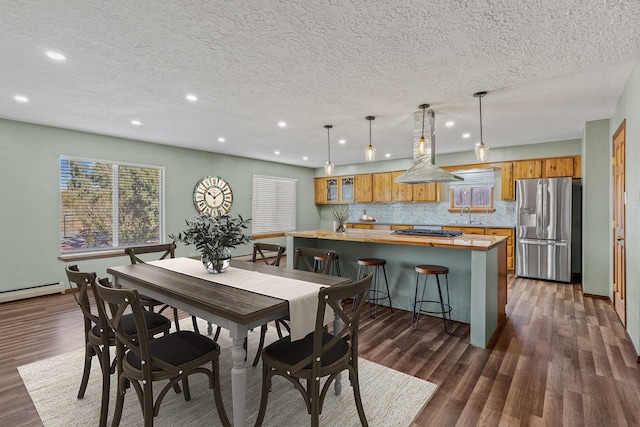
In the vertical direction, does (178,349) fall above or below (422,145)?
below

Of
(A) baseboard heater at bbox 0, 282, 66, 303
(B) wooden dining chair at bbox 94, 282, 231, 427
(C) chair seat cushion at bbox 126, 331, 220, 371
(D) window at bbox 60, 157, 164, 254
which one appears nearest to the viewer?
(B) wooden dining chair at bbox 94, 282, 231, 427

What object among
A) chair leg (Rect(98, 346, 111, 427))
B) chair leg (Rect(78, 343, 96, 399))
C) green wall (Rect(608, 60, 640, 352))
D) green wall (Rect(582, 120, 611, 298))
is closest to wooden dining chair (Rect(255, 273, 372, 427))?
chair leg (Rect(98, 346, 111, 427))

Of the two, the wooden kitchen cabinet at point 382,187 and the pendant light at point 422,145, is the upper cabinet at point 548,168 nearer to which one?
the wooden kitchen cabinet at point 382,187

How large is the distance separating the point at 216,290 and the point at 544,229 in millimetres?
5693

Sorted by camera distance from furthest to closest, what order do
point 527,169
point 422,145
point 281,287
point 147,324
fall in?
1. point 527,169
2. point 422,145
3. point 147,324
4. point 281,287

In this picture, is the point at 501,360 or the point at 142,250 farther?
the point at 142,250

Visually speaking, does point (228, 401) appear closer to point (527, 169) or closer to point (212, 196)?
point (212, 196)

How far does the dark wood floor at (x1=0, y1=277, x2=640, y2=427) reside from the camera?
198cm

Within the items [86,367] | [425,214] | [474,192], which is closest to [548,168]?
[474,192]

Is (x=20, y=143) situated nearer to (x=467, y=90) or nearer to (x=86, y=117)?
(x=86, y=117)

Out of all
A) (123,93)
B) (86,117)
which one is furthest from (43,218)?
(123,93)

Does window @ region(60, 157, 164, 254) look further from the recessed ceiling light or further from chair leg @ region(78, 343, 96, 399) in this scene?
chair leg @ region(78, 343, 96, 399)

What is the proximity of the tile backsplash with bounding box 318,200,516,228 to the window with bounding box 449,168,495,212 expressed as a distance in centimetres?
13

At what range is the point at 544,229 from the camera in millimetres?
5438
